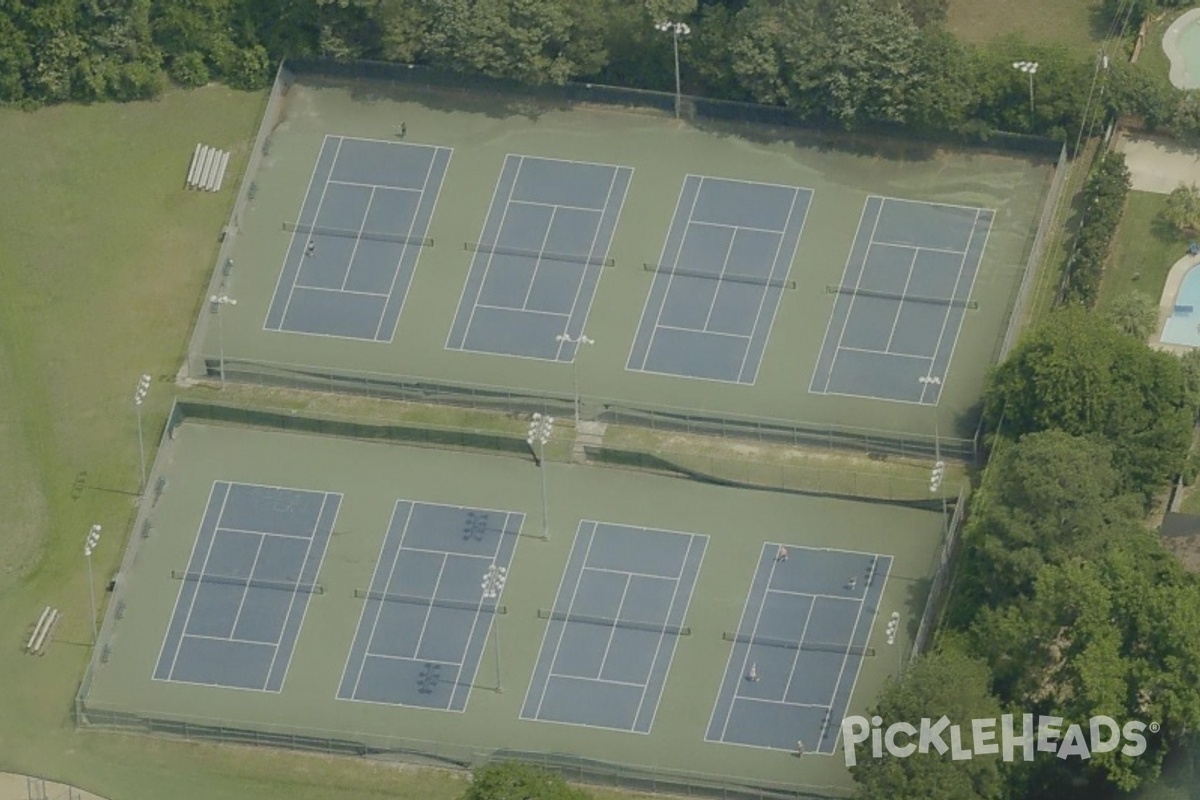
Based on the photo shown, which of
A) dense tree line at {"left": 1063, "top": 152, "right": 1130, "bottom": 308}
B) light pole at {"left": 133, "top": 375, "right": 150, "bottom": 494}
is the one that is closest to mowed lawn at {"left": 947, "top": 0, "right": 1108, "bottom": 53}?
dense tree line at {"left": 1063, "top": 152, "right": 1130, "bottom": 308}

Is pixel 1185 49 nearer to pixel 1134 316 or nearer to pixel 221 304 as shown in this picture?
pixel 1134 316

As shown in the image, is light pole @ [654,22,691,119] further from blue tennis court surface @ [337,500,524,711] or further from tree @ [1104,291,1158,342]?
tree @ [1104,291,1158,342]

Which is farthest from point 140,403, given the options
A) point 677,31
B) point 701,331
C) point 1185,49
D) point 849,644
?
point 1185,49

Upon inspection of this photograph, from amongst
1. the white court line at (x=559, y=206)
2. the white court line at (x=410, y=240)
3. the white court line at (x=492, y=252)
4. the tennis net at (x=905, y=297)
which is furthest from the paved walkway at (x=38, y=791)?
the tennis net at (x=905, y=297)

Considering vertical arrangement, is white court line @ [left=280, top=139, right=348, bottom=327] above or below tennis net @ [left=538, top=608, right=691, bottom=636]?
above

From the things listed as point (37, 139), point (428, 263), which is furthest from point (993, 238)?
point (37, 139)

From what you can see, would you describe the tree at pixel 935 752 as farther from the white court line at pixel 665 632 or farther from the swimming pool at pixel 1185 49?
the swimming pool at pixel 1185 49
